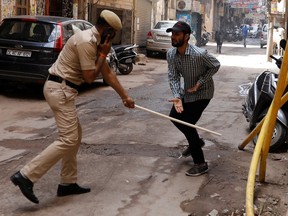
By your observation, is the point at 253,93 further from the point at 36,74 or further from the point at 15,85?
the point at 15,85

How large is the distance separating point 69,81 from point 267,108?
3151 mm

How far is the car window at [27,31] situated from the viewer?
364 inches

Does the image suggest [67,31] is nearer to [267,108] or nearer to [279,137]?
[267,108]

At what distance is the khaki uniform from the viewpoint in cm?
391

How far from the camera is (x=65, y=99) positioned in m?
4.02

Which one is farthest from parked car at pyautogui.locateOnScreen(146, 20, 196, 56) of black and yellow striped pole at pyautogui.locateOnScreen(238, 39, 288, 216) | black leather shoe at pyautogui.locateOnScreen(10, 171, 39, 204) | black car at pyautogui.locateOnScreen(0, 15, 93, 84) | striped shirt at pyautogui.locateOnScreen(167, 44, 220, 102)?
black leather shoe at pyautogui.locateOnScreen(10, 171, 39, 204)

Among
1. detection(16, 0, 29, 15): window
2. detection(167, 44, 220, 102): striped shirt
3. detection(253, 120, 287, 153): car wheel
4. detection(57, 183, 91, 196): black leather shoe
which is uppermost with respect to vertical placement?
detection(16, 0, 29, 15): window

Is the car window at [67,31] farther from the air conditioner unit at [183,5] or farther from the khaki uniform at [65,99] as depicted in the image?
the air conditioner unit at [183,5]

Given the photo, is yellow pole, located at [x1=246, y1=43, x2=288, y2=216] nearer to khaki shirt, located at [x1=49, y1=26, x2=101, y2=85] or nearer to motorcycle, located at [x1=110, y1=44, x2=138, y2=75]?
khaki shirt, located at [x1=49, y1=26, x2=101, y2=85]

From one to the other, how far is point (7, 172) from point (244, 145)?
289 centimetres

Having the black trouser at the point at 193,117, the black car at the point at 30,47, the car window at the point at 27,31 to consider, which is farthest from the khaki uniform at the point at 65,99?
the car window at the point at 27,31

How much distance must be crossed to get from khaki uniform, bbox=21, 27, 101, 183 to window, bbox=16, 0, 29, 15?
9581mm

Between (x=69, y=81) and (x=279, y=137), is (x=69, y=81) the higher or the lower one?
the higher one

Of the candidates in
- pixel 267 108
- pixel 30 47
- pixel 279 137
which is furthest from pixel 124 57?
pixel 279 137
